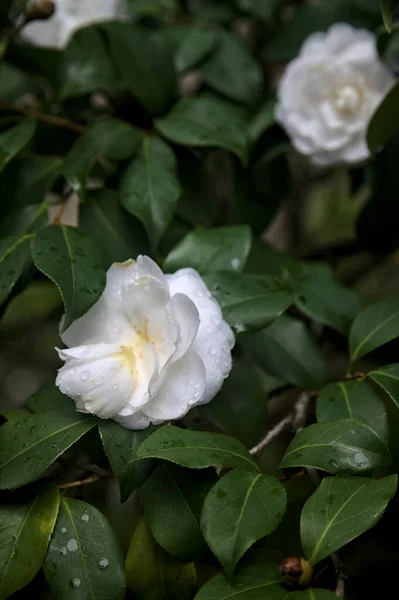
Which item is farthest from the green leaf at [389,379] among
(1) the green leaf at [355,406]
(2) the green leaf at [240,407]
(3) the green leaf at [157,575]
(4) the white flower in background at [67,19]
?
(4) the white flower in background at [67,19]

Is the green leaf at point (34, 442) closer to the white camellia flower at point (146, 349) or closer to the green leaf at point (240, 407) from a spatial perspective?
the white camellia flower at point (146, 349)

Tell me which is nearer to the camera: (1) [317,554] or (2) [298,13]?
(1) [317,554]

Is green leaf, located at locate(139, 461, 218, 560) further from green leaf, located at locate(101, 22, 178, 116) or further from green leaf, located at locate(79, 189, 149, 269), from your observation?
green leaf, located at locate(101, 22, 178, 116)

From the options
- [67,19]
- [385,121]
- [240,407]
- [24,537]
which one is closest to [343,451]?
[240,407]

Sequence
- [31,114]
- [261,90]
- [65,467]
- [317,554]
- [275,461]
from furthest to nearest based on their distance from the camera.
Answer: [275,461], [261,90], [31,114], [65,467], [317,554]

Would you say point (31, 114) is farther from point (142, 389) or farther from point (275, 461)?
point (275, 461)

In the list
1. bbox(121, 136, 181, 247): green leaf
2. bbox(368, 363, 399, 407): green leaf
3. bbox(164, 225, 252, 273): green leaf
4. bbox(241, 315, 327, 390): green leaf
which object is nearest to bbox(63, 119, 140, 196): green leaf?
bbox(121, 136, 181, 247): green leaf

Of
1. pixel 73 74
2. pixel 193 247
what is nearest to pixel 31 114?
pixel 73 74
